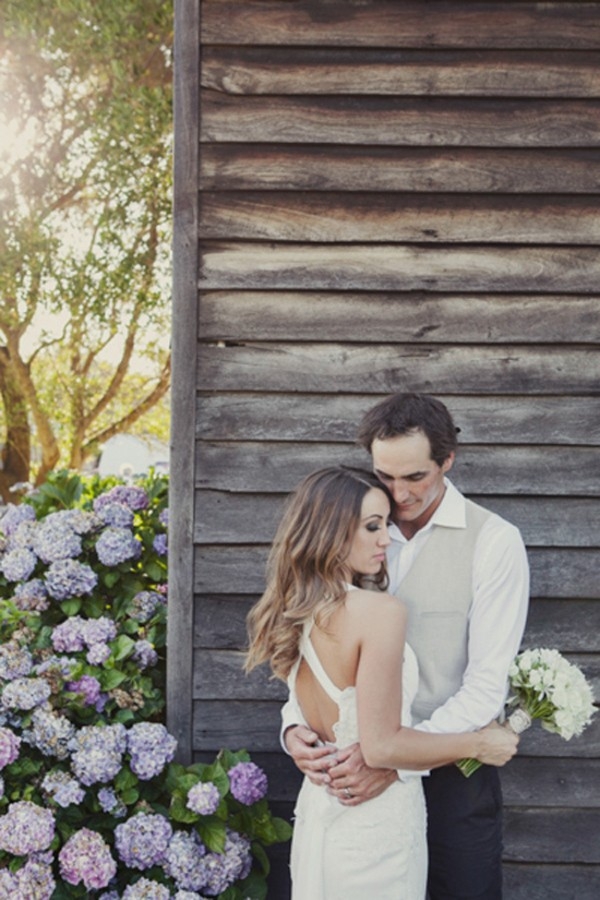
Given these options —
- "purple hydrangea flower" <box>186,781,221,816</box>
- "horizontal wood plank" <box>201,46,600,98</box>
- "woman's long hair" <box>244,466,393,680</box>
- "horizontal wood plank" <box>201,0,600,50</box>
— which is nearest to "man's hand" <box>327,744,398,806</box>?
"woman's long hair" <box>244,466,393,680</box>

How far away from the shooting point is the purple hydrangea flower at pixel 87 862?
3.06 meters

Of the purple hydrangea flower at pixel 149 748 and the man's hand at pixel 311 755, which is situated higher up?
the man's hand at pixel 311 755

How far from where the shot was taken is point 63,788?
3.13 meters

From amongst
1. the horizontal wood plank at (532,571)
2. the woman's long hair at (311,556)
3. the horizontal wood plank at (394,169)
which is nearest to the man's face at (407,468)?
the woman's long hair at (311,556)

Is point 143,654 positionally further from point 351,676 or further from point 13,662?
point 351,676

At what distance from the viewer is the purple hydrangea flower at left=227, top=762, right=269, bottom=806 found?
3.25 m

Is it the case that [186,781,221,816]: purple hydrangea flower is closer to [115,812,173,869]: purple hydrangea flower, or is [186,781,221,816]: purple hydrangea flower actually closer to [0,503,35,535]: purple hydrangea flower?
[115,812,173,869]: purple hydrangea flower

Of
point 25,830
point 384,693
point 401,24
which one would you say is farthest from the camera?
point 401,24

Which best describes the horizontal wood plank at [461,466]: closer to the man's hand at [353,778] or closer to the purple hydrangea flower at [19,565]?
the purple hydrangea flower at [19,565]

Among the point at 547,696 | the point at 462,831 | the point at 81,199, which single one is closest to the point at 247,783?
the point at 462,831

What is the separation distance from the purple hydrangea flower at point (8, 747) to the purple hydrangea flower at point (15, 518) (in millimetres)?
1219

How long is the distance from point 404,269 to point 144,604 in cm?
153

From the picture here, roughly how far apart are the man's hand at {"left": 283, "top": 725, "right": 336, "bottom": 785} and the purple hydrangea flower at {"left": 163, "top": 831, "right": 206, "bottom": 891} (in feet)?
2.71

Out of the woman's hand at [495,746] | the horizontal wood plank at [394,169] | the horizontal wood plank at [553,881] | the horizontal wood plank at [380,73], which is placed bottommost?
the horizontal wood plank at [553,881]
